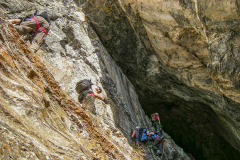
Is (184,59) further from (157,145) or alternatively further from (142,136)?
(157,145)

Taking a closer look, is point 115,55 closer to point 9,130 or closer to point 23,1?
point 23,1

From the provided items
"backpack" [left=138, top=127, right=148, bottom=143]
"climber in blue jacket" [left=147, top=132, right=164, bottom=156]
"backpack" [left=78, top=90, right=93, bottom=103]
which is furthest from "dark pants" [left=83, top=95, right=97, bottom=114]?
"climber in blue jacket" [left=147, top=132, right=164, bottom=156]

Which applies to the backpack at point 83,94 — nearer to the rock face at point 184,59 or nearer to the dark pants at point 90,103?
the dark pants at point 90,103

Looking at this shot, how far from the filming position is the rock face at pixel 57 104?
9.50 ft

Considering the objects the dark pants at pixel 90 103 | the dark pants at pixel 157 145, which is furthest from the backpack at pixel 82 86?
the dark pants at pixel 157 145

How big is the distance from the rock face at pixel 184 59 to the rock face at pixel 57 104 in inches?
85.8

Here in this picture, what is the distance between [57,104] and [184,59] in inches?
264

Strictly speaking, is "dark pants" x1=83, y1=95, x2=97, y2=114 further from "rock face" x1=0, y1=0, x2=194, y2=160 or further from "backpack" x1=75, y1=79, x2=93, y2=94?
"backpack" x1=75, y1=79, x2=93, y2=94

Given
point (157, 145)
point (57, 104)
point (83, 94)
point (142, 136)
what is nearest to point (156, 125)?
point (157, 145)

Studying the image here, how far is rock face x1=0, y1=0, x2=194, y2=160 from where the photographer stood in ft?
9.50

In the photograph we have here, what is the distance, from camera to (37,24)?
22.8 ft

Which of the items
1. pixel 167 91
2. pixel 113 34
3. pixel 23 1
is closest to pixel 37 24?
pixel 113 34

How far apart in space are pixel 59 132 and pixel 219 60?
252 inches

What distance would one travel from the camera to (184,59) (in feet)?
27.9
